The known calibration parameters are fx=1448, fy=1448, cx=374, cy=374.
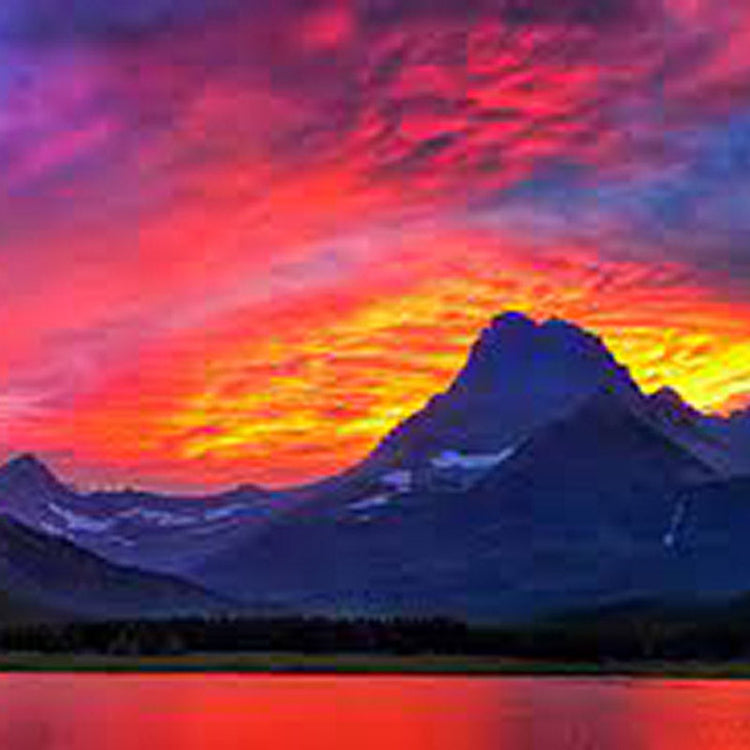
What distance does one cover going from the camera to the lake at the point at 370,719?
333 ft

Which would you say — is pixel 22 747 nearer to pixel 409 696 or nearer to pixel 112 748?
pixel 112 748

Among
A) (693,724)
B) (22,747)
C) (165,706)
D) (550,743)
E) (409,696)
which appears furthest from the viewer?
(409,696)

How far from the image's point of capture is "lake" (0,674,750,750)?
10150cm

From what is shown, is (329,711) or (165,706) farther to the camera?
(165,706)

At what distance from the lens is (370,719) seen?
421 feet

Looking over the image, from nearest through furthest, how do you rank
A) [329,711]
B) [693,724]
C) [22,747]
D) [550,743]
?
[22,747] < [550,743] < [693,724] < [329,711]

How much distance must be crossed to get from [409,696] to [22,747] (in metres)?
84.9

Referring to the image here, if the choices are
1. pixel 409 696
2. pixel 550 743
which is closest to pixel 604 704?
pixel 409 696

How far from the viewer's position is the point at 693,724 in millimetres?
122188

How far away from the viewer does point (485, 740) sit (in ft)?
341

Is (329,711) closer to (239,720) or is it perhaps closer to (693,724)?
(239,720)

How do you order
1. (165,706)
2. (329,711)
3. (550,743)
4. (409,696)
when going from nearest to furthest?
(550,743)
(329,711)
(165,706)
(409,696)

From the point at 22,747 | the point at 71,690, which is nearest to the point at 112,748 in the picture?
the point at 22,747

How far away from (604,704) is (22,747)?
7608cm
